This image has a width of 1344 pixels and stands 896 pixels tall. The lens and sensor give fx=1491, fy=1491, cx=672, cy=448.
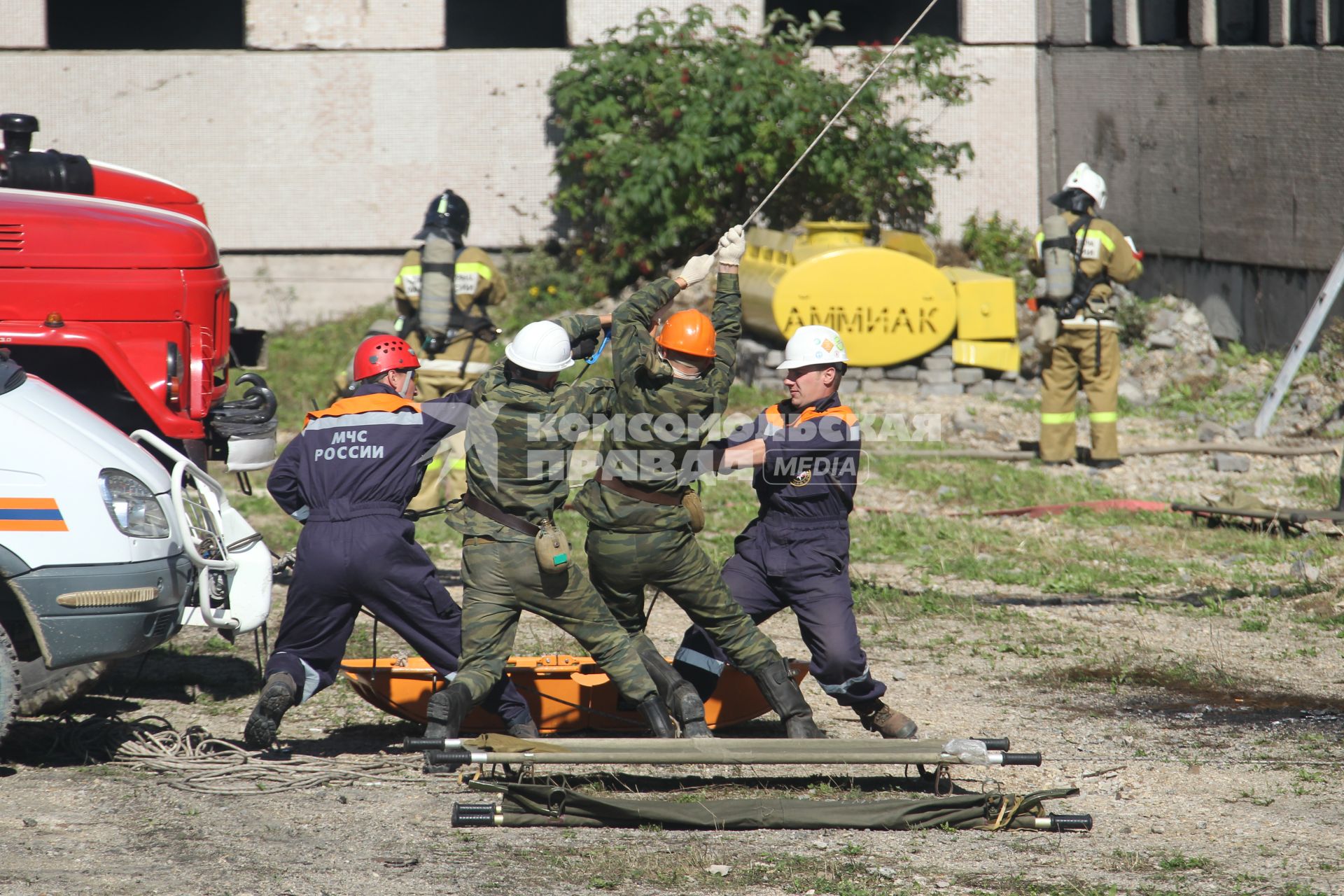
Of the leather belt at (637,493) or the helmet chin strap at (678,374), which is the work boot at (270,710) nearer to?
the leather belt at (637,493)

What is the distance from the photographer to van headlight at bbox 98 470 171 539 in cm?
553

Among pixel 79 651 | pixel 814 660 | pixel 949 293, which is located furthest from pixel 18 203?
pixel 949 293

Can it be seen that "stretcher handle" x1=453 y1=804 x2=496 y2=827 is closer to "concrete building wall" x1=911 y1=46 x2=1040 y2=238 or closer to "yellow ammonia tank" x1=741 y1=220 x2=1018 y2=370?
"yellow ammonia tank" x1=741 y1=220 x2=1018 y2=370

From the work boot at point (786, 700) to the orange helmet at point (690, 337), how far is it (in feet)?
4.24

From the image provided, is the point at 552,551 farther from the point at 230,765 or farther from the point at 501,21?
the point at 501,21

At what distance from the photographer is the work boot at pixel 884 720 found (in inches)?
234

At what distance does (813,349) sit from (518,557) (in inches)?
56.8

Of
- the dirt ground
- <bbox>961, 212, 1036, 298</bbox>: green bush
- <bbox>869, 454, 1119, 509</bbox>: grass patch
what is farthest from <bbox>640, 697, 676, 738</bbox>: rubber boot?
<bbox>961, 212, 1036, 298</bbox>: green bush

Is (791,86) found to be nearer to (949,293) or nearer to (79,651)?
(949,293)

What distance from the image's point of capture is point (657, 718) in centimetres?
577

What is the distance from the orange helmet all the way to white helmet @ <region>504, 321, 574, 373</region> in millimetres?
424

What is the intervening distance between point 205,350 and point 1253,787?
193 inches

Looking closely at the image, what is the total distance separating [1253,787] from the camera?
18.3 ft

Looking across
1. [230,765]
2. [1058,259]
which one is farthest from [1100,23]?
[230,765]
